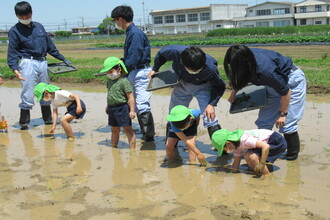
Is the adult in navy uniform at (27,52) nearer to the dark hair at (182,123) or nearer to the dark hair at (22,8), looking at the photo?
the dark hair at (22,8)

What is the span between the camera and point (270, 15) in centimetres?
6638

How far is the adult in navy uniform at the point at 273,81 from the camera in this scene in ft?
13.9

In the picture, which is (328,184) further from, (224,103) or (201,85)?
(224,103)

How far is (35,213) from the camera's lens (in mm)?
3822

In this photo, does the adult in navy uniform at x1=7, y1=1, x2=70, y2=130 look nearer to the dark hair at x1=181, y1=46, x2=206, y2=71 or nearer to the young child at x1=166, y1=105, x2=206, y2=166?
the young child at x1=166, y1=105, x2=206, y2=166

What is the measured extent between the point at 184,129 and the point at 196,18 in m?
76.3

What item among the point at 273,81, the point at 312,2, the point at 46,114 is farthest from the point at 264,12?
the point at 273,81

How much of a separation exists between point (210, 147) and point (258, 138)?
136 centimetres

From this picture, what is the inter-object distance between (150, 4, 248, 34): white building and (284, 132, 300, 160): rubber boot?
73.7m

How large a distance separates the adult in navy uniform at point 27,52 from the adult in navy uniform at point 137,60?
5.73 ft

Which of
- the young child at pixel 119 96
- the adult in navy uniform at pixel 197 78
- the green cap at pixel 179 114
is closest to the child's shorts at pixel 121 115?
the young child at pixel 119 96

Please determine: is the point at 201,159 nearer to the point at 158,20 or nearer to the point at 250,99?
the point at 250,99

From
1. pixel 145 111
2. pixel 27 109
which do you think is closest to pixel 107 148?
pixel 145 111

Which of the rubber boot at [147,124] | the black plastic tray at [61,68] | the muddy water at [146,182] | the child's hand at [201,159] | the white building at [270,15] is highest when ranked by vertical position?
the white building at [270,15]
